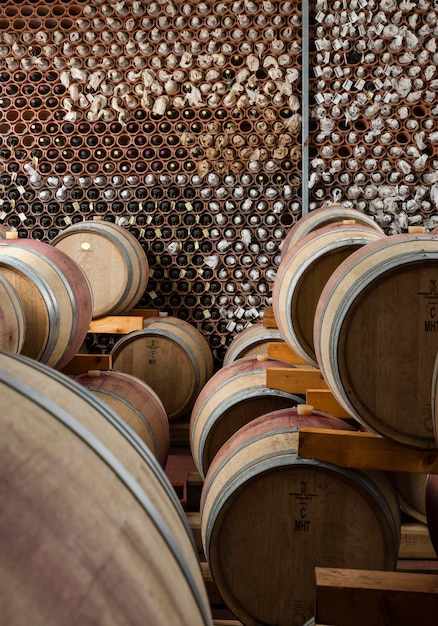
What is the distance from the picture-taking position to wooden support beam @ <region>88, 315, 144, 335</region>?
18.0 feet

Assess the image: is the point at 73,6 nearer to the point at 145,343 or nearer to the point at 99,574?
the point at 145,343

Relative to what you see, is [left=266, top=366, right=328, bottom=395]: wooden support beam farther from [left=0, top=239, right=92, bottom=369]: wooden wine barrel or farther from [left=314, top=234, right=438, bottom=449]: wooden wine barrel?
[left=0, top=239, right=92, bottom=369]: wooden wine barrel

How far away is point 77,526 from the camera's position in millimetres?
604

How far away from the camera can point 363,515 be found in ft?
7.09

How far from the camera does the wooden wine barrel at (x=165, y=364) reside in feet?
17.3

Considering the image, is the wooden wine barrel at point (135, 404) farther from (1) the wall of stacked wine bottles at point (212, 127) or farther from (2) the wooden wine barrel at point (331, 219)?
(1) the wall of stacked wine bottles at point (212, 127)

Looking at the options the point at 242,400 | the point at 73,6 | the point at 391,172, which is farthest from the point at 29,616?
the point at 73,6

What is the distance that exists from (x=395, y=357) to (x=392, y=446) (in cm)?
32

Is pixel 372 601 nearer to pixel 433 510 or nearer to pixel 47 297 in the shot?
pixel 433 510

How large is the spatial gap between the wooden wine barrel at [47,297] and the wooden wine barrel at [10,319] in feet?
1.20

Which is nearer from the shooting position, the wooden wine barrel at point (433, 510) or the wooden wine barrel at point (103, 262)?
the wooden wine barrel at point (433, 510)

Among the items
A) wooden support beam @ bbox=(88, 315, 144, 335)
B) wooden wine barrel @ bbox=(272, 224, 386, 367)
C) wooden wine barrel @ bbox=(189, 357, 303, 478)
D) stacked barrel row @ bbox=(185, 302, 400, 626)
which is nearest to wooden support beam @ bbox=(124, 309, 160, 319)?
wooden support beam @ bbox=(88, 315, 144, 335)

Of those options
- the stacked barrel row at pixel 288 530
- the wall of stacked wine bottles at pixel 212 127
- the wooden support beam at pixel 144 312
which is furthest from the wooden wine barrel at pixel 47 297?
the wall of stacked wine bottles at pixel 212 127

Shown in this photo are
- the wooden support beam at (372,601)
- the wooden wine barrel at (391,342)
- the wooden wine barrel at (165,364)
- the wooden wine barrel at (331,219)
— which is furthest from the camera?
the wooden wine barrel at (165,364)
